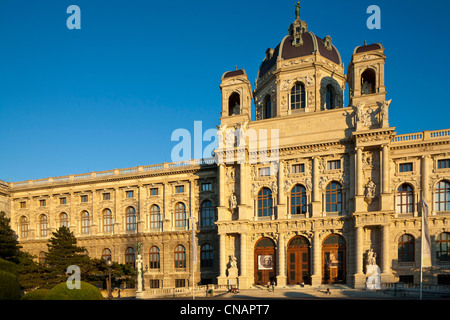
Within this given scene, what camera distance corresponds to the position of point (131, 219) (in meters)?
58.2

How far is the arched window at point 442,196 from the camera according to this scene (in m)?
43.2

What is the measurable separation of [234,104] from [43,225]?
117ft

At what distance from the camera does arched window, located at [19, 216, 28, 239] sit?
63.6 meters

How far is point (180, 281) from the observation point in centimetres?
5331

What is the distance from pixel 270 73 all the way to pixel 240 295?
3088 cm

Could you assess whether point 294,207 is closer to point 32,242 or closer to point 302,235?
point 302,235

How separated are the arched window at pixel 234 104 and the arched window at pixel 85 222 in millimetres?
26966

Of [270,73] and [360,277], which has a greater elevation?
[270,73]

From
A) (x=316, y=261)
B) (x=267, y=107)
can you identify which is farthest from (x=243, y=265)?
(x=267, y=107)

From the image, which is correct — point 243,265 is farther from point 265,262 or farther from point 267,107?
point 267,107

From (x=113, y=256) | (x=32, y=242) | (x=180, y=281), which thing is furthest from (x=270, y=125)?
(x=32, y=242)

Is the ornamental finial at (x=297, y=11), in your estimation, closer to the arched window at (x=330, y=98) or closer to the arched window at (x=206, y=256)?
the arched window at (x=330, y=98)

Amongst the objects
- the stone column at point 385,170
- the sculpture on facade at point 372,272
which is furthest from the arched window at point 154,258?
the stone column at point 385,170

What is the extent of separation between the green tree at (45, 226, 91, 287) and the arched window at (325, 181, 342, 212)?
28689 millimetres
